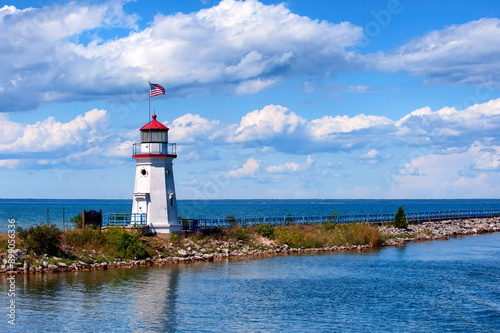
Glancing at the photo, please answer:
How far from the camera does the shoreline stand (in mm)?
37406

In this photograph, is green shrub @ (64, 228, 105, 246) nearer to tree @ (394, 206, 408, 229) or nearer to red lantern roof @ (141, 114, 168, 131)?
red lantern roof @ (141, 114, 168, 131)

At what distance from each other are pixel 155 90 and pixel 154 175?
6.53 m

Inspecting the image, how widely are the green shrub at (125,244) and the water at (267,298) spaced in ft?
6.68

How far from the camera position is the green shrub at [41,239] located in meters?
38.4

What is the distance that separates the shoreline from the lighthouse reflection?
10.8ft

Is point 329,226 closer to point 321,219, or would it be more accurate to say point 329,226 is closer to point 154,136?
point 321,219

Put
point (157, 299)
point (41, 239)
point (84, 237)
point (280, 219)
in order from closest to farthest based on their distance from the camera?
point (157, 299), point (41, 239), point (84, 237), point (280, 219)

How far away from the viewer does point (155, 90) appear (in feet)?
143

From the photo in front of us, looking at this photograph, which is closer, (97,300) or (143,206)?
(97,300)

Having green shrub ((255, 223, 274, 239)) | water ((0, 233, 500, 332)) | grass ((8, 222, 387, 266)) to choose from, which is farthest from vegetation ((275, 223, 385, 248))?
water ((0, 233, 500, 332))

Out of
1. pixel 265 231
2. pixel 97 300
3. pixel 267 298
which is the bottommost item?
pixel 267 298

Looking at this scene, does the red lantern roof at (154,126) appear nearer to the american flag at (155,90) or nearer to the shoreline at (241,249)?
the american flag at (155,90)

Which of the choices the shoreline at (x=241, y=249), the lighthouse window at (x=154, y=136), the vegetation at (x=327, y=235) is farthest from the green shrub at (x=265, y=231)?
the lighthouse window at (x=154, y=136)

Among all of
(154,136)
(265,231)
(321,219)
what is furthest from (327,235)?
(154,136)
